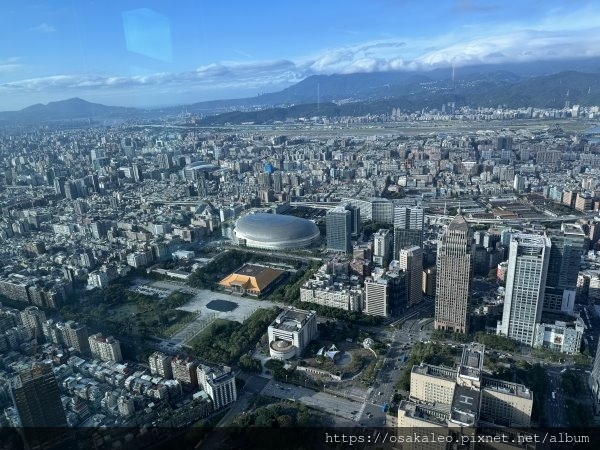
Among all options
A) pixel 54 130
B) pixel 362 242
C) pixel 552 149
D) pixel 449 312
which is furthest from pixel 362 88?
pixel 449 312

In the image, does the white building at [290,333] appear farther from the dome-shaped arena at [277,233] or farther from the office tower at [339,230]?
the dome-shaped arena at [277,233]

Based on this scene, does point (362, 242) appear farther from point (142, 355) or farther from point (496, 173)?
point (496, 173)

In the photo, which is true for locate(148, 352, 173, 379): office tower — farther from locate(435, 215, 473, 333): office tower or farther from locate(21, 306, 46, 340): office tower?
locate(435, 215, 473, 333): office tower

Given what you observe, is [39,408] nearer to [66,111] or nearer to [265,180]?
[66,111]

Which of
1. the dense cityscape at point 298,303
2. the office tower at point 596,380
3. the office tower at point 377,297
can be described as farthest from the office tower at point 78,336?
the office tower at point 596,380

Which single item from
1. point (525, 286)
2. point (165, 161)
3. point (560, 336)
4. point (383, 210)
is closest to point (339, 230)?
point (383, 210)

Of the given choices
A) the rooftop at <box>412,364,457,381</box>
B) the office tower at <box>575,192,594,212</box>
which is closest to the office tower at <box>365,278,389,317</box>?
the rooftop at <box>412,364,457,381</box>

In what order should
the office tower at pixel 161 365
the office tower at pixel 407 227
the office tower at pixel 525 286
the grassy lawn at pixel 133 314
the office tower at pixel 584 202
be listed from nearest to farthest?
the office tower at pixel 161 365 → the office tower at pixel 525 286 → the grassy lawn at pixel 133 314 → the office tower at pixel 407 227 → the office tower at pixel 584 202
